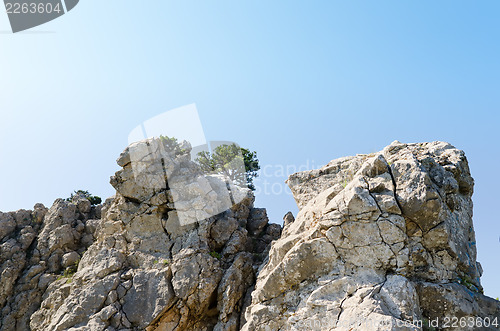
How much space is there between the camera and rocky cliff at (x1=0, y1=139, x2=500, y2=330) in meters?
11.6

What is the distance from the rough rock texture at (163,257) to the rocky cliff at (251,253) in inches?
3.0

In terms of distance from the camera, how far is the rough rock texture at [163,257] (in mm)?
19016

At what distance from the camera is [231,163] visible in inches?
1719

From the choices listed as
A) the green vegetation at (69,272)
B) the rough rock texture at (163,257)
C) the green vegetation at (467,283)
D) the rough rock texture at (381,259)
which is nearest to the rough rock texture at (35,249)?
the green vegetation at (69,272)

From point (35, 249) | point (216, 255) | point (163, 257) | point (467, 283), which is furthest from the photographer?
point (35, 249)

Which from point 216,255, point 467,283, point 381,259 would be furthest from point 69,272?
point 467,283

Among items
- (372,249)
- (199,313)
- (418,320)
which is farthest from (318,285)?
(199,313)

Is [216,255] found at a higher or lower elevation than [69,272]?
lower

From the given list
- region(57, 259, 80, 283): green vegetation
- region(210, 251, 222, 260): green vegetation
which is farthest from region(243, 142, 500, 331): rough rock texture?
region(57, 259, 80, 283): green vegetation

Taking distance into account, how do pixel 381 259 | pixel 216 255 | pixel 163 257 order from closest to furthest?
pixel 381 259
pixel 163 257
pixel 216 255

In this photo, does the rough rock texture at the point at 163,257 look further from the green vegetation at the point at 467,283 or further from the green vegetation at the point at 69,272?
the green vegetation at the point at 467,283

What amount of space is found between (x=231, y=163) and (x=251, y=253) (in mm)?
22284

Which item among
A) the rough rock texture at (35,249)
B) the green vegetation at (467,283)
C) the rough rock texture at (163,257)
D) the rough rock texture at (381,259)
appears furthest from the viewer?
the rough rock texture at (35,249)

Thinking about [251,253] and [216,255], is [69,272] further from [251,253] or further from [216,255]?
[251,253]
